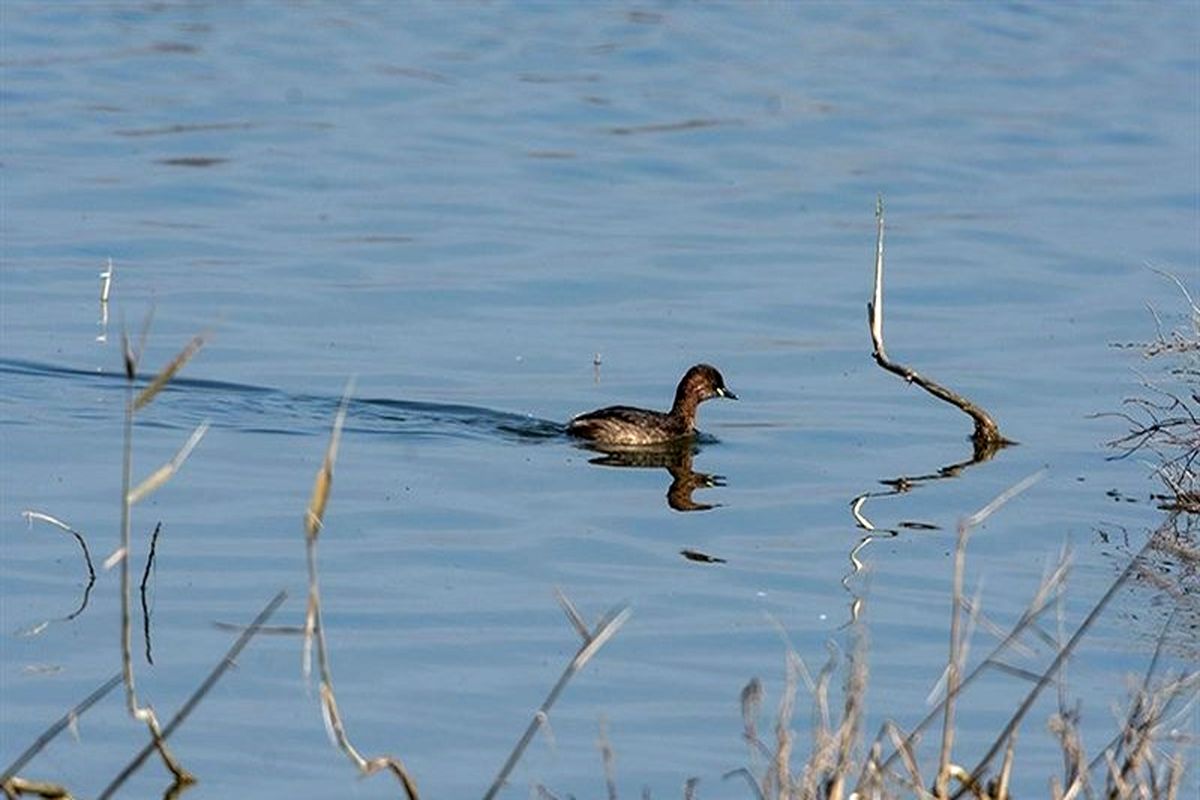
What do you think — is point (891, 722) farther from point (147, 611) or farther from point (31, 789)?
point (147, 611)

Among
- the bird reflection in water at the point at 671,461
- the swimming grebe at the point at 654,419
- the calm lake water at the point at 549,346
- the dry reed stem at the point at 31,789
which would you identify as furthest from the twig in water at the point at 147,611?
the swimming grebe at the point at 654,419

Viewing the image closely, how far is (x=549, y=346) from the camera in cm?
1584

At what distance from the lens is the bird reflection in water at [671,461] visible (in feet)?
43.3

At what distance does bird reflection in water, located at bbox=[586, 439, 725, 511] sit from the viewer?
43.3ft

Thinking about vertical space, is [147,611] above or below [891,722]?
below

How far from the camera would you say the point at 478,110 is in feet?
82.5

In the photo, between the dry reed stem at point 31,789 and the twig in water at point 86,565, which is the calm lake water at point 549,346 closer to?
the twig in water at point 86,565

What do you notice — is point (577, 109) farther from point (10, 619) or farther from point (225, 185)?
point (10, 619)

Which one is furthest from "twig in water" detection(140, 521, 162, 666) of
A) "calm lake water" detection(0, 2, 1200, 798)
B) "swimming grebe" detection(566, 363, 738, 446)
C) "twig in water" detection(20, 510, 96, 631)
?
"swimming grebe" detection(566, 363, 738, 446)

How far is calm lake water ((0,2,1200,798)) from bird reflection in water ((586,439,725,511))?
0.46ft

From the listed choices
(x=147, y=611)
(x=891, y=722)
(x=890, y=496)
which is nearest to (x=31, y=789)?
(x=891, y=722)

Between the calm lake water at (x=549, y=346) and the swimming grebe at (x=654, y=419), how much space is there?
178 mm

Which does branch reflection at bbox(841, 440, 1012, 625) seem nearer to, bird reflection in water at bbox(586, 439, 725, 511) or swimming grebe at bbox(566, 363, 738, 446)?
bird reflection in water at bbox(586, 439, 725, 511)

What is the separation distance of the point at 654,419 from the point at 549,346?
1.98 metres
